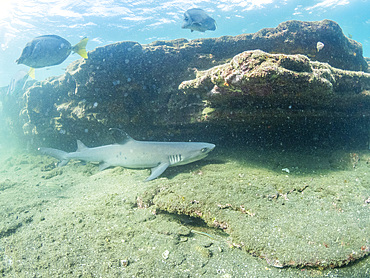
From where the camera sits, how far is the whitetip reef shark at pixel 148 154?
16.1ft

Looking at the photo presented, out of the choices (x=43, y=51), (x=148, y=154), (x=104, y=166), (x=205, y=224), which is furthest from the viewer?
(x=104, y=166)

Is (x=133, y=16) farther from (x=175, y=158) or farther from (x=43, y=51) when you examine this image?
(x=175, y=158)

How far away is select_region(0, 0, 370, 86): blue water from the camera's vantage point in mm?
24484

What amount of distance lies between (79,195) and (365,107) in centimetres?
822

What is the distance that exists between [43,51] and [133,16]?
91.0 ft

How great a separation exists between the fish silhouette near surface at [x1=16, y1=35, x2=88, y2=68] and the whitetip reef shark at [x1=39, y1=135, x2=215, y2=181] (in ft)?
9.74

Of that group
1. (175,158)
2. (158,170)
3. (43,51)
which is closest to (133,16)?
(43,51)

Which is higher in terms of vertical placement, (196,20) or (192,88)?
(196,20)

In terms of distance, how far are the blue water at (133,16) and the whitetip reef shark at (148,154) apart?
26006 millimetres

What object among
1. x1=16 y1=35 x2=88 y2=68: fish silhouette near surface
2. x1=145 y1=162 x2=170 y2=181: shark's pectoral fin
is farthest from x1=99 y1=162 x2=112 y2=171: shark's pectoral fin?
x1=16 y1=35 x2=88 y2=68: fish silhouette near surface

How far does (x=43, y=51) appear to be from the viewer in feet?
17.2

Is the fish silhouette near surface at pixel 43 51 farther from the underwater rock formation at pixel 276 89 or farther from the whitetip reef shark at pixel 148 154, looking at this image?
the underwater rock formation at pixel 276 89

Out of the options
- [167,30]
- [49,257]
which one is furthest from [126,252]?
[167,30]

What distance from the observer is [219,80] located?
4016 millimetres
